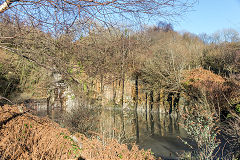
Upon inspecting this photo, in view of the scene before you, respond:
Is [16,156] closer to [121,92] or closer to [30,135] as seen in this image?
[30,135]

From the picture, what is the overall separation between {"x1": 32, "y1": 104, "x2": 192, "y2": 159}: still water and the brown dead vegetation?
2.00 ft

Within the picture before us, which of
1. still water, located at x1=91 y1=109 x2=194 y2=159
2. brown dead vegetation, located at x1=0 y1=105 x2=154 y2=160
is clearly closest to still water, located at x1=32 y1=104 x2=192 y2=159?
still water, located at x1=91 y1=109 x2=194 y2=159

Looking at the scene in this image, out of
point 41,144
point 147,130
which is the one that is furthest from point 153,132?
point 41,144

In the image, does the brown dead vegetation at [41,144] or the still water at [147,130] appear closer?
the brown dead vegetation at [41,144]

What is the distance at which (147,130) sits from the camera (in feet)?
37.4

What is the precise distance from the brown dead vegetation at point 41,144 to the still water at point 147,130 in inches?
24.0

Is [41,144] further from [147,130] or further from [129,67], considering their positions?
[129,67]

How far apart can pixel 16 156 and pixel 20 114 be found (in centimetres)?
162

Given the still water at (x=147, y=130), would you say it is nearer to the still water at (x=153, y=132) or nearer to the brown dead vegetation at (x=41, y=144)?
the still water at (x=153, y=132)

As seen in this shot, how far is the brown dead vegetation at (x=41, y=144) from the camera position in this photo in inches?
152

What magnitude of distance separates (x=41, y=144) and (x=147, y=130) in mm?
7979

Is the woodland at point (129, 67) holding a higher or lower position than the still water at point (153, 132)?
higher

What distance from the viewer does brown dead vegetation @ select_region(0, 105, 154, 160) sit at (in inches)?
152

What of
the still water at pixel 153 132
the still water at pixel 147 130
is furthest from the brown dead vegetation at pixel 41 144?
the still water at pixel 153 132
